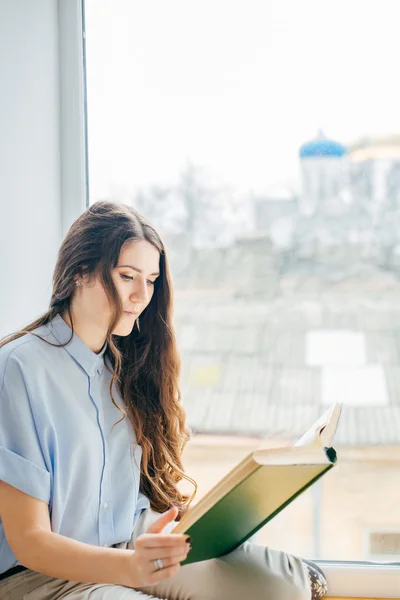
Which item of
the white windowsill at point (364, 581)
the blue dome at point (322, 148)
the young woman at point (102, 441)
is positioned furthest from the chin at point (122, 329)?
the white windowsill at point (364, 581)

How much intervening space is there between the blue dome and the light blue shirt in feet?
2.51

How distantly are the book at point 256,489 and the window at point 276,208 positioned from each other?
2.01 feet

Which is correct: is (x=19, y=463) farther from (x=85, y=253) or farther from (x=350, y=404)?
(x=350, y=404)

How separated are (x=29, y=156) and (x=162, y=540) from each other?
100 centimetres

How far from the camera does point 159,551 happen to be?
100 centimetres

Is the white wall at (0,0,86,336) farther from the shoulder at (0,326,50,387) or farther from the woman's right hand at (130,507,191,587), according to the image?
the woman's right hand at (130,507,191,587)

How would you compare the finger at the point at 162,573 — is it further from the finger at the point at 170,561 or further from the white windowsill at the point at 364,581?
the white windowsill at the point at 364,581

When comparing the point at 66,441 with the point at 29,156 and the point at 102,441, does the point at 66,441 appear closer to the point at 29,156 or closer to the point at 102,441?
the point at 102,441

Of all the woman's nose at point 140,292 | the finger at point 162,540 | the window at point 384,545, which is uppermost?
the woman's nose at point 140,292

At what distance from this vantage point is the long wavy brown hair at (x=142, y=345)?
4.37 feet

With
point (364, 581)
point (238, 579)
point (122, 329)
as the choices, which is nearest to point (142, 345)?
point (122, 329)

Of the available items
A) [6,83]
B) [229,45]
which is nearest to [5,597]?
[6,83]

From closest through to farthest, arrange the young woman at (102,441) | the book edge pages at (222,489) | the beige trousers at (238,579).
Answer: the book edge pages at (222,489) → the young woman at (102,441) → the beige trousers at (238,579)

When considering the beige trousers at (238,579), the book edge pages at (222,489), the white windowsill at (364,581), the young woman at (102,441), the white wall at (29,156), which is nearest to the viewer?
the book edge pages at (222,489)
